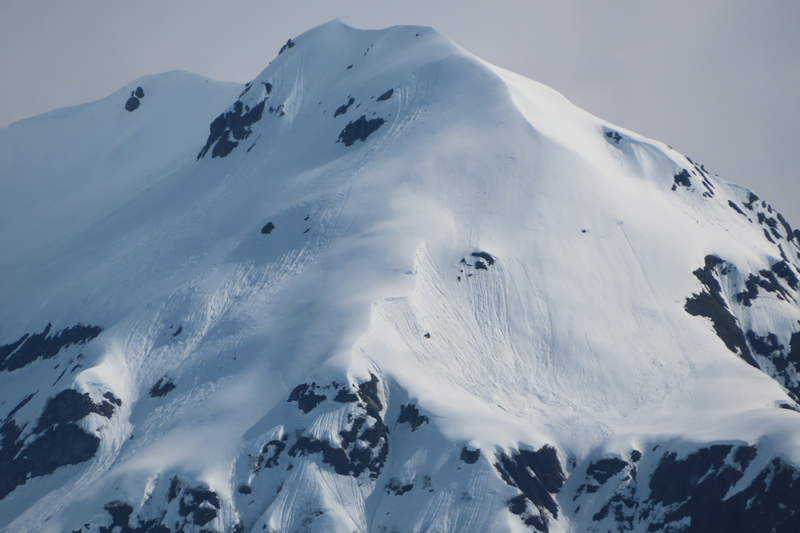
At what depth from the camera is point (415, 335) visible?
92812mm

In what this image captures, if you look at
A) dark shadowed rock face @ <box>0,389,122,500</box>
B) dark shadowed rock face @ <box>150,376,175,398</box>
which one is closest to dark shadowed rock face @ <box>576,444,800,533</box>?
dark shadowed rock face @ <box>150,376,175,398</box>

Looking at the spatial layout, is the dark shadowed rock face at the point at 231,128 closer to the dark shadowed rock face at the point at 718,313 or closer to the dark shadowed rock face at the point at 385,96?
the dark shadowed rock face at the point at 385,96

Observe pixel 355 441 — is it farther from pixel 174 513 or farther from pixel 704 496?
pixel 704 496

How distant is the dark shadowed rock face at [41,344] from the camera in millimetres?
112625

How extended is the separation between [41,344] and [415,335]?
60.4m

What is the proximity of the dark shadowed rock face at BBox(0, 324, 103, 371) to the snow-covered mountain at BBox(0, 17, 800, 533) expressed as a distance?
480mm

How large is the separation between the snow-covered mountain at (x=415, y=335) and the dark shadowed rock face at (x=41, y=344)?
0.48 m

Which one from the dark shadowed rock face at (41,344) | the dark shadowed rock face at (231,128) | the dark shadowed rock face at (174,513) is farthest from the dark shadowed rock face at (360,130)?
the dark shadowed rock face at (174,513)

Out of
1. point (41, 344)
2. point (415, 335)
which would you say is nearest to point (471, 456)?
point (415, 335)

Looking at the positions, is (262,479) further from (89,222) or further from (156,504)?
(89,222)

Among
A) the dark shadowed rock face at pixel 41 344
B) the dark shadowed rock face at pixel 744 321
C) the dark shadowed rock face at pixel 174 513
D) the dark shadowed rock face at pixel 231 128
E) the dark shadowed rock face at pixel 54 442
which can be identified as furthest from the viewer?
the dark shadowed rock face at pixel 231 128

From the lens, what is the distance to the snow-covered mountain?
7869 cm

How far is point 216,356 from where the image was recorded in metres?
98.0

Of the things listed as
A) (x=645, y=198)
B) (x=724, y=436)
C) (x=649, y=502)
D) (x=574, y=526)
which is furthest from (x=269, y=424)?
(x=645, y=198)
